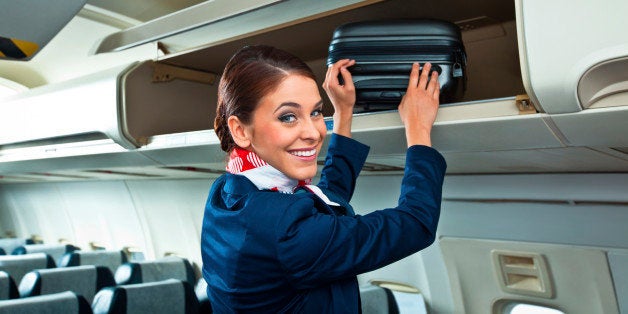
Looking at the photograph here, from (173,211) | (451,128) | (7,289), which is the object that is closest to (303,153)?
(451,128)

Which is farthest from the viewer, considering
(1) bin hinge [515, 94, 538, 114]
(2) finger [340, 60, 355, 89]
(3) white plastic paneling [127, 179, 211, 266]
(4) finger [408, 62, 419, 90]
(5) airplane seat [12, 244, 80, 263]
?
(5) airplane seat [12, 244, 80, 263]

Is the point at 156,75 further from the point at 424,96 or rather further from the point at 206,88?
the point at 424,96

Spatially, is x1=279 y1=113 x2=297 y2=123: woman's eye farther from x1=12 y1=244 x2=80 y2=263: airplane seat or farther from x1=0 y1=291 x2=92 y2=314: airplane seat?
x1=12 y1=244 x2=80 y2=263: airplane seat

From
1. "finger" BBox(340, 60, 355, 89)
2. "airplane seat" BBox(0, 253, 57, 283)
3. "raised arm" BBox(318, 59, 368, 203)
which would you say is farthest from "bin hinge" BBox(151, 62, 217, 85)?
"airplane seat" BBox(0, 253, 57, 283)

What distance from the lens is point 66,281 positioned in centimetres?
405

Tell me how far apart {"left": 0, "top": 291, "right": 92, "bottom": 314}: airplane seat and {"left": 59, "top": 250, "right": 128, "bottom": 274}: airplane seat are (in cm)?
207

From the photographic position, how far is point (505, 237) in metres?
2.90

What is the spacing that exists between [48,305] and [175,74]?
1358 millimetres

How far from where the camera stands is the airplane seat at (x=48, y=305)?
2686 millimetres

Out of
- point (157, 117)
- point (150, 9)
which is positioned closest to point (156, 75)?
point (157, 117)

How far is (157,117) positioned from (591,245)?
7.47ft

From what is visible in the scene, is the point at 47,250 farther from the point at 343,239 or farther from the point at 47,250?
the point at 343,239

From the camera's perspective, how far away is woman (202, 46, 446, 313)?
1.49m

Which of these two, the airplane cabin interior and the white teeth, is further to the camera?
the white teeth
